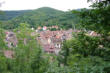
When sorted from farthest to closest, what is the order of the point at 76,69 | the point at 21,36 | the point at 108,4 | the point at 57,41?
the point at 57,41 → the point at 21,36 → the point at 108,4 → the point at 76,69

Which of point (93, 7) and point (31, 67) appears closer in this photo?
point (93, 7)

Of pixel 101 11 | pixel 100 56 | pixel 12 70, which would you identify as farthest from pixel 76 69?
pixel 12 70

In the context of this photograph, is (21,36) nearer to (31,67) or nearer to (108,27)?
(31,67)

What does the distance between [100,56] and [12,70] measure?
976 centimetres

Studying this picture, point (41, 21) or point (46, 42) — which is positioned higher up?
point (41, 21)

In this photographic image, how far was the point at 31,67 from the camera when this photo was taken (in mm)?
10891

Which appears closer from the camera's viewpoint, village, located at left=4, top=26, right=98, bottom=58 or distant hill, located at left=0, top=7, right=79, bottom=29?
village, located at left=4, top=26, right=98, bottom=58

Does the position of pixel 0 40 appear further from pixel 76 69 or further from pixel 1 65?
pixel 76 69

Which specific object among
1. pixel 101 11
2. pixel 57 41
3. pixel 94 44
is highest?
pixel 101 11

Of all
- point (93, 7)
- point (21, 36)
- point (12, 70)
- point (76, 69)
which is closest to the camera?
point (76, 69)

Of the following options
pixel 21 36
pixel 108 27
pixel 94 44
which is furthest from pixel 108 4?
pixel 21 36

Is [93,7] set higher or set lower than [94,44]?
higher

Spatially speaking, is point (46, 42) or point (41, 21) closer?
point (46, 42)

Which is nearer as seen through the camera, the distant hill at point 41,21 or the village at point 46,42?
the village at point 46,42
